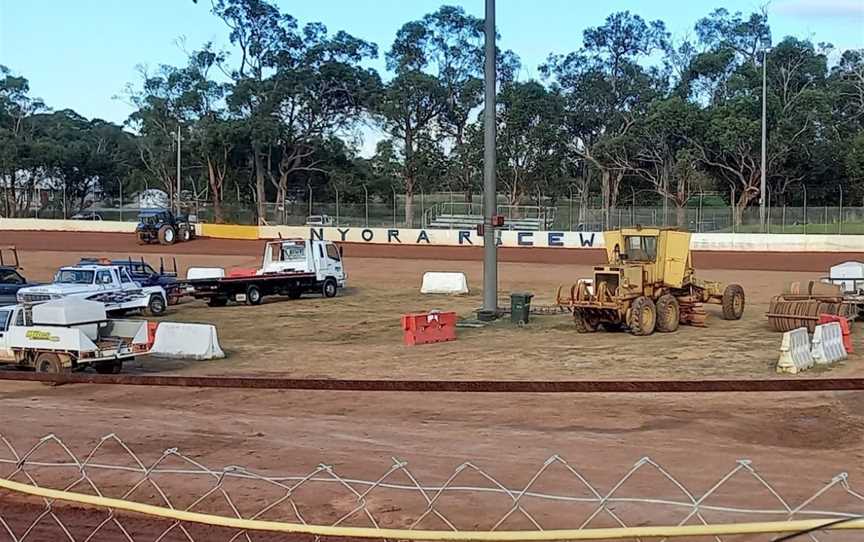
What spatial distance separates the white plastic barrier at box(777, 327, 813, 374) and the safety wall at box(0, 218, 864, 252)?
32.5m

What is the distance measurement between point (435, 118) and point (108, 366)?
231 feet

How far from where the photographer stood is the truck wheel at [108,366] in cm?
1842

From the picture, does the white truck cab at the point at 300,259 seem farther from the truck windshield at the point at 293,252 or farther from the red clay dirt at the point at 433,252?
the red clay dirt at the point at 433,252

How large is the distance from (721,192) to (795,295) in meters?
58.2

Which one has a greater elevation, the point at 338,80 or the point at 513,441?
the point at 338,80

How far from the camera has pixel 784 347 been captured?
18125 mm

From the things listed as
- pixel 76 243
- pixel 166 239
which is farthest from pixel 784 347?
pixel 76 243

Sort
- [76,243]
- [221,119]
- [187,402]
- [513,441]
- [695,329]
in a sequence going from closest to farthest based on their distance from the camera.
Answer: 1. [513,441]
2. [187,402]
3. [695,329]
4. [76,243]
5. [221,119]

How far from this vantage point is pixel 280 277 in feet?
114

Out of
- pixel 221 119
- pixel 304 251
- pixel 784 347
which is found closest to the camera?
pixel 784 347

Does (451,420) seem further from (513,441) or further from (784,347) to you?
(784,347)

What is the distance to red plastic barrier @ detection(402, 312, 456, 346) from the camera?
23.5 m

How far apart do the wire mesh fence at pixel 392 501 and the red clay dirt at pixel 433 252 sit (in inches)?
1594

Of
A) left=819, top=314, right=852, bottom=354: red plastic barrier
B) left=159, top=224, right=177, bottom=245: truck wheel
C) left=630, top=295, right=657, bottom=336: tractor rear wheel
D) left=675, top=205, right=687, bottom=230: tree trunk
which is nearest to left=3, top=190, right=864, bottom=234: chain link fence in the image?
left=675, top=205, right=687, bottom=230: tree trunk
